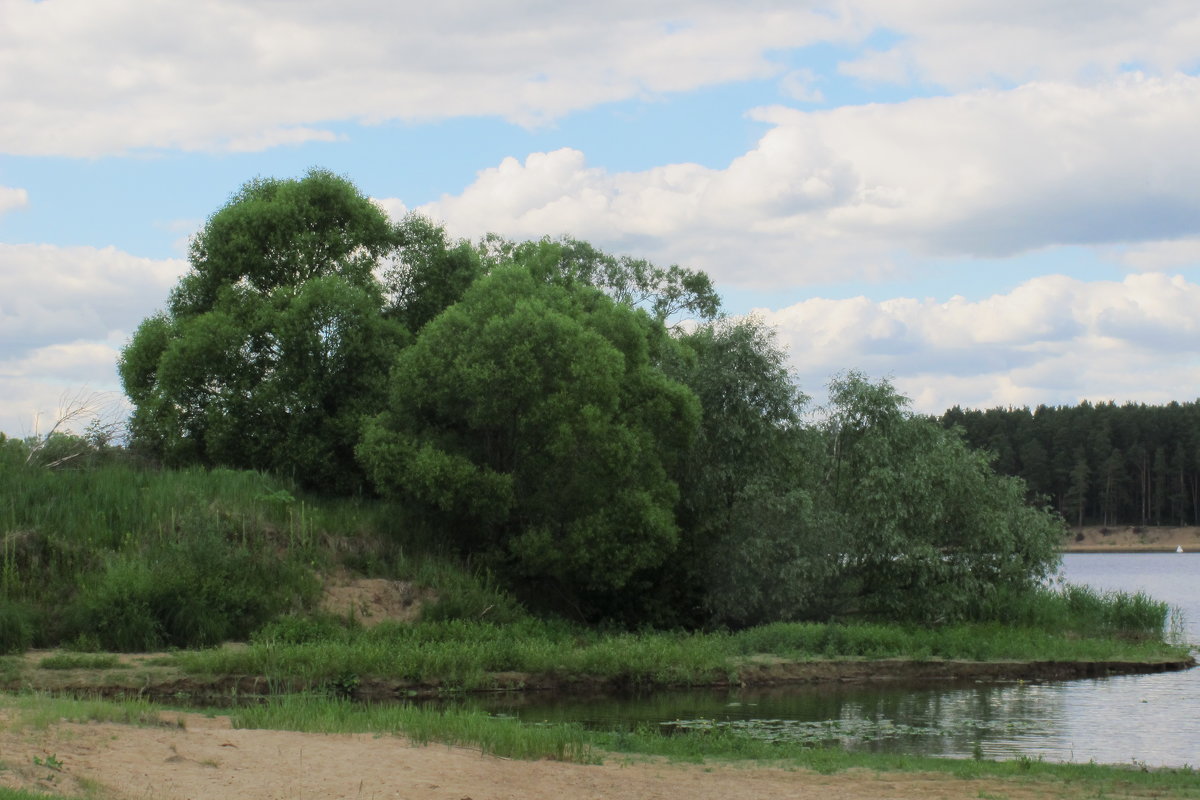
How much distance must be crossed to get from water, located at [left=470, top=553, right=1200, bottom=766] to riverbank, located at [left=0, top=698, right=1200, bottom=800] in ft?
8.62

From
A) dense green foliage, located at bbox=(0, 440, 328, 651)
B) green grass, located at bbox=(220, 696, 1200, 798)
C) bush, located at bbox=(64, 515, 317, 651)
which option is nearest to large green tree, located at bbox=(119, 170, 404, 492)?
dense green foliage, located at bbox=(0, 440, 328, 651)

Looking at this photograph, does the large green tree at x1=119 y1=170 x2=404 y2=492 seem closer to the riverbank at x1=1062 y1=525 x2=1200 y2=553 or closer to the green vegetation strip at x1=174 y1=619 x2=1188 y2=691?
the green vegetation strip at x1=174 y1=619 x2=1188 y2=691

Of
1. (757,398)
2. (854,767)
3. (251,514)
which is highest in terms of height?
(757,398)

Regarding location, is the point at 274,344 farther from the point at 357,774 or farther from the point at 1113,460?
the point at 1113,460

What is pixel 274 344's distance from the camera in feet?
112

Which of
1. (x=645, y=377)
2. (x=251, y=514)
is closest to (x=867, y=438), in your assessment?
(x=645, y=377)

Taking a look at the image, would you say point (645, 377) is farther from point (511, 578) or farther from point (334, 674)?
point (334, 674)

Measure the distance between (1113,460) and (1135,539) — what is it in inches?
369

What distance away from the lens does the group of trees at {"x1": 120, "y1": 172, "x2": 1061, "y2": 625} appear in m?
30.3

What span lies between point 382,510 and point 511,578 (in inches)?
155

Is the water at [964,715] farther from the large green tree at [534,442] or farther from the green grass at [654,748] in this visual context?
the large green tree at [534,442]

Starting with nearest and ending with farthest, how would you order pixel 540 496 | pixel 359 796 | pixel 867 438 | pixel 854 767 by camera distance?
pixel 359 796 < pixel 854 767 < pixel 540 496 < pixel 867 438

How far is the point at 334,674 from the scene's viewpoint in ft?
76.3

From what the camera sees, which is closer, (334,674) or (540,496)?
(334,674)
